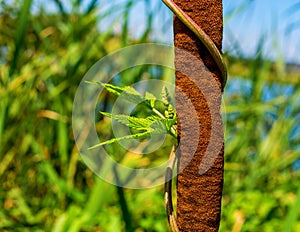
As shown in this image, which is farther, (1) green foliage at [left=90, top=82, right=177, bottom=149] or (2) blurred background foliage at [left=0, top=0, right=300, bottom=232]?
(2) blurred background foliage at [left=0, top=0, right=300, bottom=232]

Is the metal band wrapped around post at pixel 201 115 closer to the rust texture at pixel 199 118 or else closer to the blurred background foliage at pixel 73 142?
the rust texture at pixel 199 118

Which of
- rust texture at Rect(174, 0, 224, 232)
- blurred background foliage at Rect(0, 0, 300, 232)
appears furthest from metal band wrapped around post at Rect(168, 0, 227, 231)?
blurred background foliage at Rect(0, 0, 300, 232)

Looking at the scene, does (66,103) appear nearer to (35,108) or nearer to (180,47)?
(35,108)

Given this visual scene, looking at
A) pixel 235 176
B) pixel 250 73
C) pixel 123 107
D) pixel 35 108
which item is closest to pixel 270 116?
pixel 250 73

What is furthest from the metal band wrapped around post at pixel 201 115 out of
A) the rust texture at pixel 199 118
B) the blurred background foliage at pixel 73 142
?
the blurred background foliage at pixel 73 142

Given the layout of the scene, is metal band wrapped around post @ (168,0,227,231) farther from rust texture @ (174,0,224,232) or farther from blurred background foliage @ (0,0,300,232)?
blurred background foliage @ (0,0,300,232)

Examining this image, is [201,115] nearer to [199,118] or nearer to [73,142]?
[199,118]
